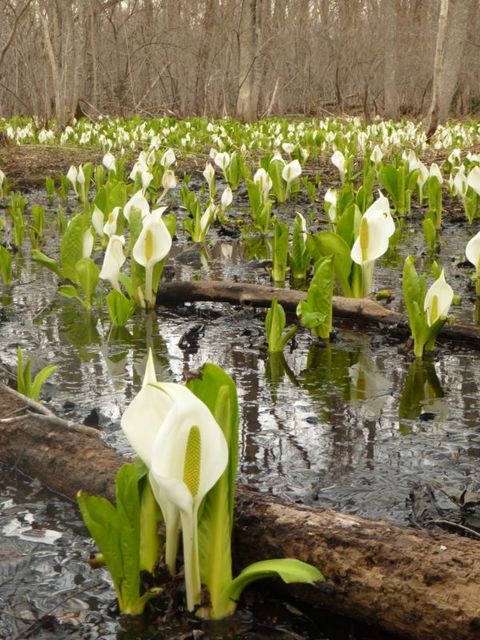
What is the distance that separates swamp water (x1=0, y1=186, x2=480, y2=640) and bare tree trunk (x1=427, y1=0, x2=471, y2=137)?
7.11 m

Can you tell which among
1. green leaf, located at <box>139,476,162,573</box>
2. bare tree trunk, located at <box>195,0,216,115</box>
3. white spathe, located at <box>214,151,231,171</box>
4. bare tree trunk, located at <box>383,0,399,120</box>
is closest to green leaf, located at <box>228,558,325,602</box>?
green leaf, located at <box>139,476,162,573</box>

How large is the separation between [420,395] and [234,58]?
20.1 metres

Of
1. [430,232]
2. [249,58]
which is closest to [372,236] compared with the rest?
[430,232]

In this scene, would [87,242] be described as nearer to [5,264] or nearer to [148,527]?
[5,264]

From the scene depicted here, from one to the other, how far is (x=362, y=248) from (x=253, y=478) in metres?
1.45

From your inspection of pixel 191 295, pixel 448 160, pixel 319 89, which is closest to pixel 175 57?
pixel 319 89

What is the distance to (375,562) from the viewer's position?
4.35 ft

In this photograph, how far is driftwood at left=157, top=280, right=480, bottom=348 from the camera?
3055 millimetres

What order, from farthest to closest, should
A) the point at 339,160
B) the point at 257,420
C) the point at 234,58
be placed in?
the point at 234,58 → the point at 339,160 → the point at 257,420

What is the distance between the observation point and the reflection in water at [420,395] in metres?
2.37

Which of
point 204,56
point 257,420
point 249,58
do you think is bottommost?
point 257,420

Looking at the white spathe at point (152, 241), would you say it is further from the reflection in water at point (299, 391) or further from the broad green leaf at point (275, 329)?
the broad green leaf at point (275, 329)

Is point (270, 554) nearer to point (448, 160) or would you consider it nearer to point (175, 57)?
point (448, 160)

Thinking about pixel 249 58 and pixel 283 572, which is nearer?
pixel 283 572
